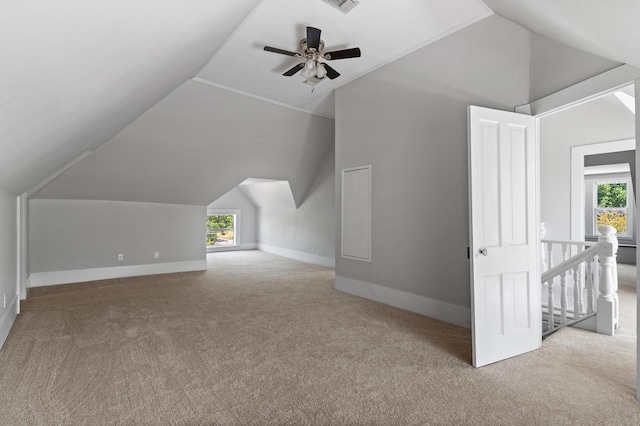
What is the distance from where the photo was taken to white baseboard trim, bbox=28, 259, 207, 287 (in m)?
5.30

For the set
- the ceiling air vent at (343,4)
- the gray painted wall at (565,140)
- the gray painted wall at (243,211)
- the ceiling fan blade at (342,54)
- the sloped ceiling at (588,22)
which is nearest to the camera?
the sloped ceiling at (588,22)

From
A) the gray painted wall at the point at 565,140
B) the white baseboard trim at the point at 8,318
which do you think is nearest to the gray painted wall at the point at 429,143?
the gray painted wall at the point at 565,140

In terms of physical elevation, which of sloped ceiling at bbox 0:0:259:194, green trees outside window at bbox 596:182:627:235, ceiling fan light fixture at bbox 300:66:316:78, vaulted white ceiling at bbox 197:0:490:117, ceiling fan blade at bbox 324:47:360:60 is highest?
vaulted white ceiling at bbox 197:0:490:117

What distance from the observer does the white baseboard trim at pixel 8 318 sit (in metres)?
2.93

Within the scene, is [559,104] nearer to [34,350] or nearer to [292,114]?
[292,114]

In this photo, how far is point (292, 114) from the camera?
5.70 meters

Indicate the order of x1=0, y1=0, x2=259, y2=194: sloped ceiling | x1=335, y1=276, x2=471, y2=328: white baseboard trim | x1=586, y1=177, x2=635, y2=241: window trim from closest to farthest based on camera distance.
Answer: x1=0, y1=0, x2=259, y2=194: sloped ceiling < x1=335, y1=276, x2=471, y2=328: white baseboard trim < x1=586, y1=177, x2=635, y2=241: window trim

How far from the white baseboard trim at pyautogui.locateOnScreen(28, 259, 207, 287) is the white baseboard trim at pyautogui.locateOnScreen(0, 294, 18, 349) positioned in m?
1.83

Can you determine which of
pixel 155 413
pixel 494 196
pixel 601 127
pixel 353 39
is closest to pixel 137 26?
pixel 155 413

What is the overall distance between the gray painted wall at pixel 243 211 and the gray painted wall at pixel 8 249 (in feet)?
19.3

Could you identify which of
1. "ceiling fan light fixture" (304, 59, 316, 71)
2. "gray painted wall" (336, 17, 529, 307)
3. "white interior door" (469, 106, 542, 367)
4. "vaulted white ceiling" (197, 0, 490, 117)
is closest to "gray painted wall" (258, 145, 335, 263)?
"gray painted wall" (336, 17, 529, 307)

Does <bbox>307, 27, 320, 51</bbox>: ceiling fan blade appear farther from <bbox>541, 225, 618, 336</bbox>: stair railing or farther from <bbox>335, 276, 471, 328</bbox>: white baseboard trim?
<bbox>541, 225, 618, 336</bbox>: stair railing

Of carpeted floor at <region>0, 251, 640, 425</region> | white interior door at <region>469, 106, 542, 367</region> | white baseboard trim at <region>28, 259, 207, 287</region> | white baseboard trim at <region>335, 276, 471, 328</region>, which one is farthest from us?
white baseboard trim at <region>28, 259, 207, 287</region>

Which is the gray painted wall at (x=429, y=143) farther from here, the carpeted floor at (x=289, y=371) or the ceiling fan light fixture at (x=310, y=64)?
the ceiling fan light fixture at (x=310, y=64)
